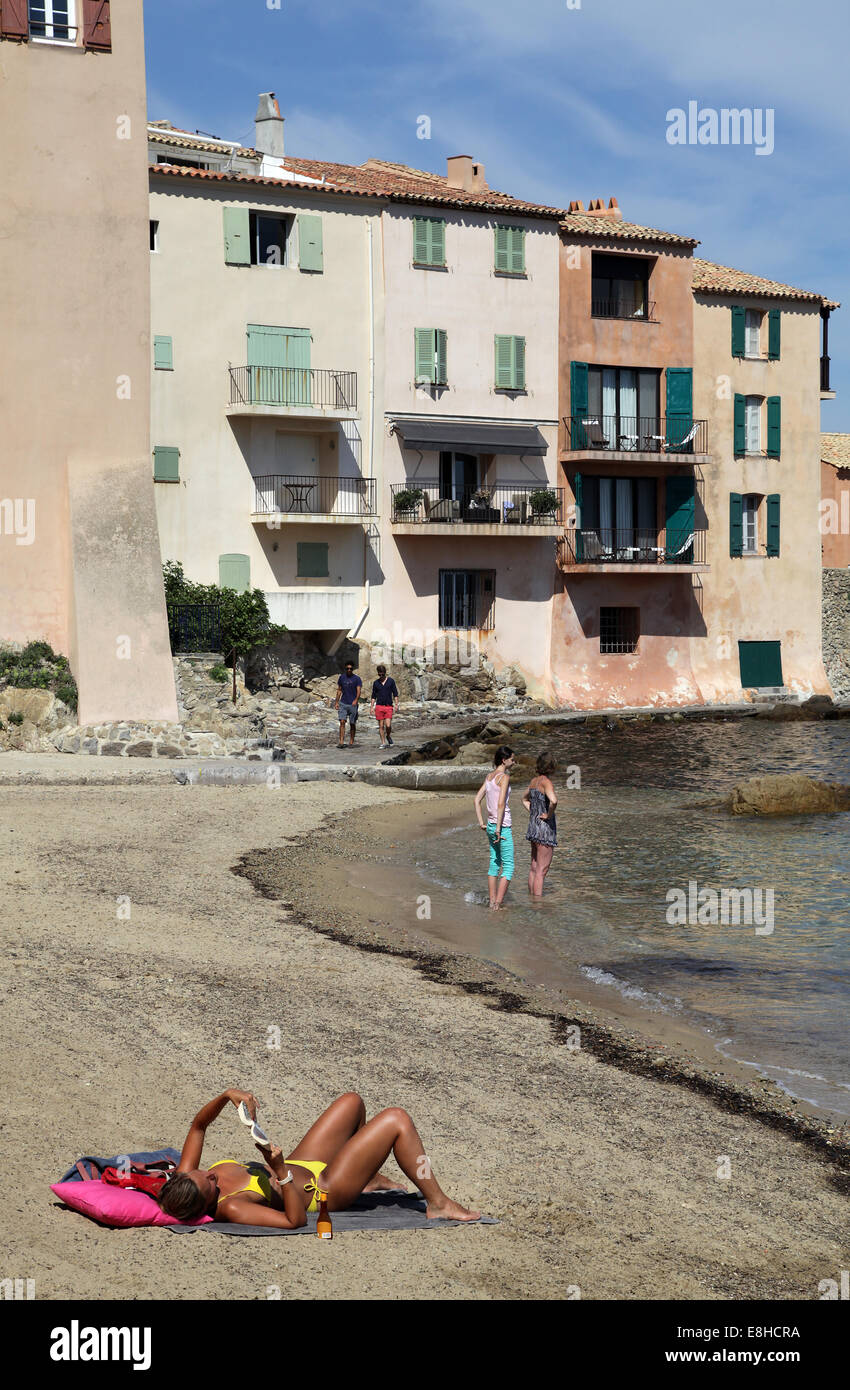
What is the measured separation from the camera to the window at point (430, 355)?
38.5 metres

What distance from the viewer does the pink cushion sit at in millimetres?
6090

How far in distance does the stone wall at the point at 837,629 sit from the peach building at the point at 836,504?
1016 centimetres

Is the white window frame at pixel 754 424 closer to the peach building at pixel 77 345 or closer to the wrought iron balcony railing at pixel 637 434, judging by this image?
the wrought iron balcony railing at pixel 637 434

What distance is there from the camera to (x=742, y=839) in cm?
2127

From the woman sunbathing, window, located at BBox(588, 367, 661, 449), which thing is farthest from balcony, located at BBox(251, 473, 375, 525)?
the woman sunbathing

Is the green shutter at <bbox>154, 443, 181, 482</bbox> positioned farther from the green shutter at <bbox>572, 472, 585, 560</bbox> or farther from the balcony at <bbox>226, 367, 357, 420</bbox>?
the green shutter at <bbox>572, 472, 585, 560</bbox>

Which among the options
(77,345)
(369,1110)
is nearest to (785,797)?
(77,345)

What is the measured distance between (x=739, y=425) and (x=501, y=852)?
31743mm

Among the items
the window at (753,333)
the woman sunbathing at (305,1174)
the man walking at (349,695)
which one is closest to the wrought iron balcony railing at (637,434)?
the window at (753,333)

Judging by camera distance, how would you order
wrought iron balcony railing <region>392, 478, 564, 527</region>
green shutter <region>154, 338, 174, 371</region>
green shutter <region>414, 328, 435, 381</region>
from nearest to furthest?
green shutter <region>154, 338, 174, 371</region> → wrought iron balcony railing <region>392, 478, 564, 527</region> → green shutter <region>414, 328, 435, 381</region>

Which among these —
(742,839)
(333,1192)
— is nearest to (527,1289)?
(333,1192)

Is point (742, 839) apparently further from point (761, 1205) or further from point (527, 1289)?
point (527, 1289)

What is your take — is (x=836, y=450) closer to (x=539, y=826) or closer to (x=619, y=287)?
(x=619, y=287)

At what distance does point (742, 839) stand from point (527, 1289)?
15928 millimetres
